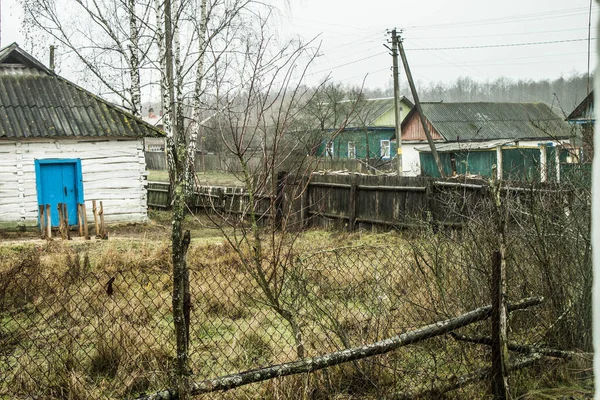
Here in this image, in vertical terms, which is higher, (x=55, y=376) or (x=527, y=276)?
(x=527, y=276)

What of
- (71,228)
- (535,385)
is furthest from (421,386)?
(71,228)

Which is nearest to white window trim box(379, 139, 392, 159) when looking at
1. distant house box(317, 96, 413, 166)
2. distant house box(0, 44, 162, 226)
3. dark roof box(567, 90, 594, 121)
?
distant house box(317, 96, 413, 166)

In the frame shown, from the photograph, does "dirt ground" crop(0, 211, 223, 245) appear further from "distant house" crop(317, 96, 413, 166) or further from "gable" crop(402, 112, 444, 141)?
"distant house" crop(317, 96, 413, 166)

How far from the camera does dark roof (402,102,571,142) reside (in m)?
38.4

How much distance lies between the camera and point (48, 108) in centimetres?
1633

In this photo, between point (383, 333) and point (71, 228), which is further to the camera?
point (71, 228)

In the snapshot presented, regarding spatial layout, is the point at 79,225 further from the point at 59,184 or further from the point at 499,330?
the point at 499,330

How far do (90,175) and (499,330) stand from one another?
559 inches

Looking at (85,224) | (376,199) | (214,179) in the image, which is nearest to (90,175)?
(85,224)

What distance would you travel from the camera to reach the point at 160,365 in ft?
16.3

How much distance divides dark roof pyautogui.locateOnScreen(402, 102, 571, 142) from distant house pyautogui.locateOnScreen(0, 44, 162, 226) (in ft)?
81.2

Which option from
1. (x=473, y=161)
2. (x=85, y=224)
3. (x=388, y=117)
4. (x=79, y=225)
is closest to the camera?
(x=85, y=224)

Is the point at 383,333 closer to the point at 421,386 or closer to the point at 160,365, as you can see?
the point at 421,386

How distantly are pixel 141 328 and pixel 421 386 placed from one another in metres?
2.69
